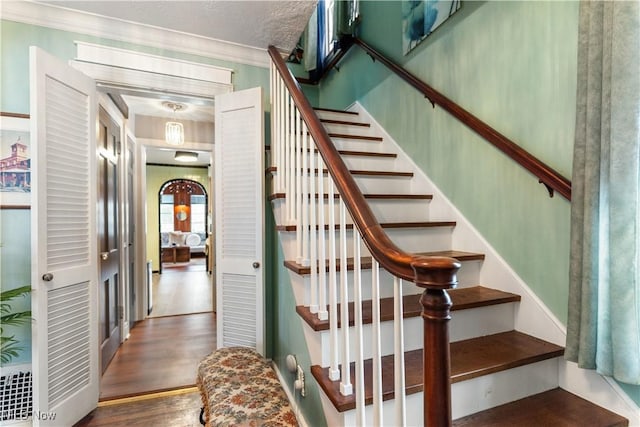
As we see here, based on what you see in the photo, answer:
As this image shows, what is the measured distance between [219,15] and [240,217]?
1403 mm

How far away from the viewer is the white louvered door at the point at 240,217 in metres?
2.31

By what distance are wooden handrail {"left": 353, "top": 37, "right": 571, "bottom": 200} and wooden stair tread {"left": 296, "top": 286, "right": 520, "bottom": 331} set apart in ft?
1.89

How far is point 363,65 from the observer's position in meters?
3.25

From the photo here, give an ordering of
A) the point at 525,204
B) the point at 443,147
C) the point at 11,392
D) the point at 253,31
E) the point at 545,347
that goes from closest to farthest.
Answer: the point at 545,347 < the point at 525,204 < the point at 11,392 < the point at 443,147 < the point at 253,31

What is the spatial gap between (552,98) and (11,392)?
3396mm

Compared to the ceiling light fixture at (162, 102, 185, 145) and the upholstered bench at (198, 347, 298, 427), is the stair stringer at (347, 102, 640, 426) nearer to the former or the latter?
the upholstered bench at (198, 347, 298, 427)

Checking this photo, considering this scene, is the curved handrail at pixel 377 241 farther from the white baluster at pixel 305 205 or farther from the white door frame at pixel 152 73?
the white door frame at pixel 152 73

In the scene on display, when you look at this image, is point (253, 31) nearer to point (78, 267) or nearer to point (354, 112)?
point (354, 112)

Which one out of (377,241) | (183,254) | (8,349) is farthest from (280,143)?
(183,254)

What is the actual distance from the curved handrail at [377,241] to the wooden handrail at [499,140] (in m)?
0.99

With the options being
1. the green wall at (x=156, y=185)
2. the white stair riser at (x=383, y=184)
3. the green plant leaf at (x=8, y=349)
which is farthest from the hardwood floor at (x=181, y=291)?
the white stair riser at (x=383, y=184)

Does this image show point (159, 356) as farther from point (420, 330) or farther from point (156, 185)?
point (156, 185)

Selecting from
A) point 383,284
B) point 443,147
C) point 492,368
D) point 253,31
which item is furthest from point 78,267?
point 443,147

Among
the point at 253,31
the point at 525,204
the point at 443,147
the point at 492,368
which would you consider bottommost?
the point at 492,368
